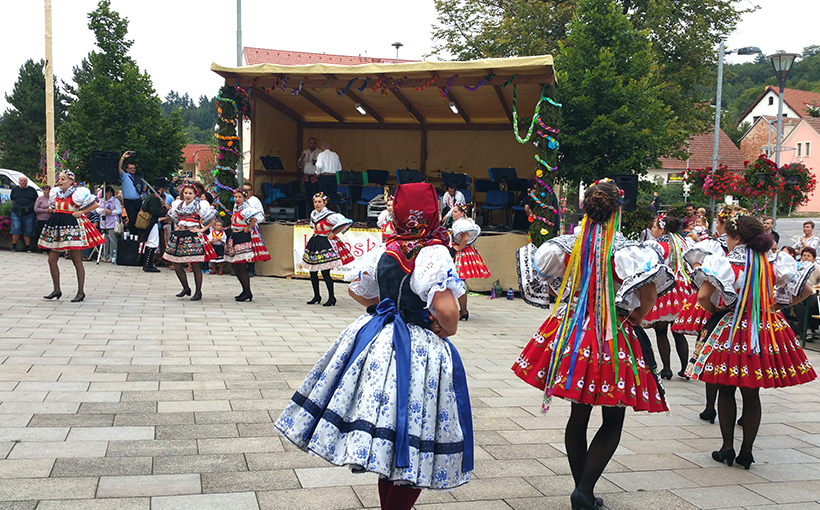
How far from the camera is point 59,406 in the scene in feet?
16.1

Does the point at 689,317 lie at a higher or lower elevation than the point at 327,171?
lower

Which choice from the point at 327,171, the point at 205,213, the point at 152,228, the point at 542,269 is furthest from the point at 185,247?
the point at 542,269

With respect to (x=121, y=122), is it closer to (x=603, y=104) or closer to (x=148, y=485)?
(x=603, y=104)

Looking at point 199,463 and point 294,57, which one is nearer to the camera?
point 199,463

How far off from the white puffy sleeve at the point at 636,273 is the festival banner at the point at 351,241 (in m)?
10.1

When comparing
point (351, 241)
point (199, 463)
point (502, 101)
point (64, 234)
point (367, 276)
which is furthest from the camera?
point (502, 101)

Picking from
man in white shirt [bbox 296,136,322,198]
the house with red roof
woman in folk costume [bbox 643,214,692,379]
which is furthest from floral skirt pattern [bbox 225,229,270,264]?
the house with red roof

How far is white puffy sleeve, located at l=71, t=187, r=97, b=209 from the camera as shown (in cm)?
971

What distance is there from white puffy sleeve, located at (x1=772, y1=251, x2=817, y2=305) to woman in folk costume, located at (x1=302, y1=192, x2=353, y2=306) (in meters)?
6.97

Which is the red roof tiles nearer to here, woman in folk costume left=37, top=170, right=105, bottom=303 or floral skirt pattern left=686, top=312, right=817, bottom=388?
woman in folk costume left=37, top=170, right=105, bottom=303

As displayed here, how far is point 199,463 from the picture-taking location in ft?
13.1

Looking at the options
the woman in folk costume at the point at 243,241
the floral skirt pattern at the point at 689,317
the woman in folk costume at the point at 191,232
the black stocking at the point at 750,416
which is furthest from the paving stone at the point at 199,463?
the woman in folk costume at the point at 243,241

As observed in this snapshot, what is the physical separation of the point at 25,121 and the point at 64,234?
37582 millimetres

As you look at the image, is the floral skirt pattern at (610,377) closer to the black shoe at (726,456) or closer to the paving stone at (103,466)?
the black shoe at (726,456)
